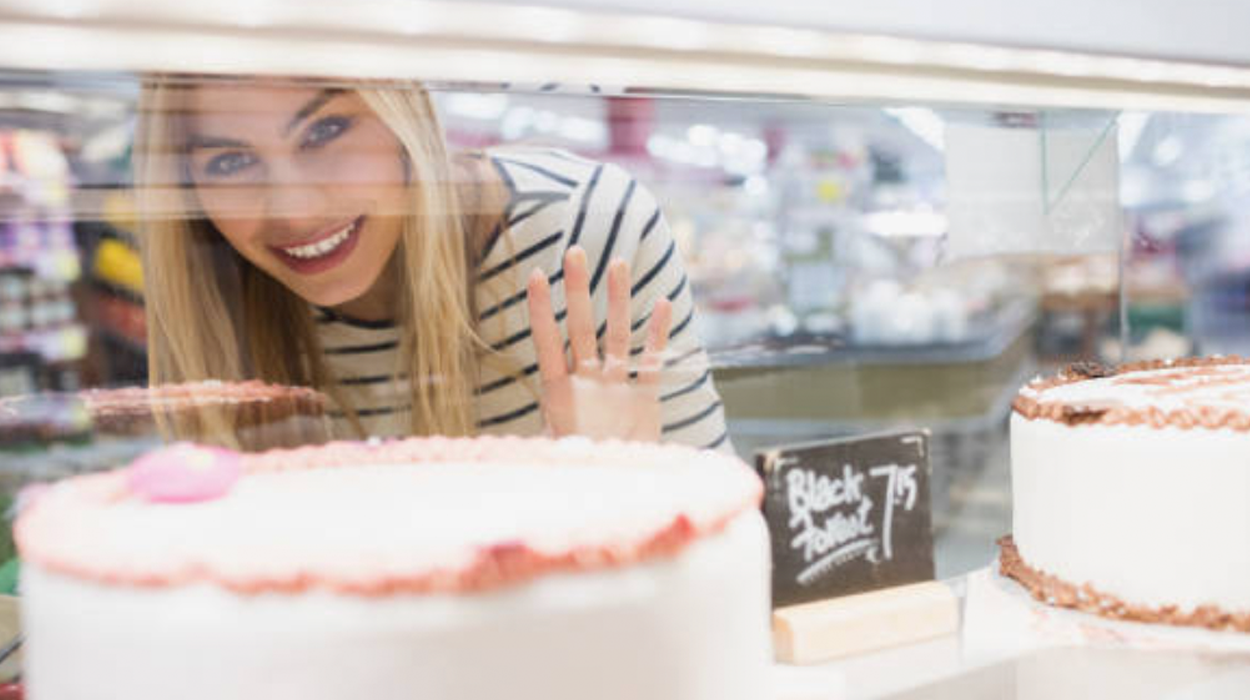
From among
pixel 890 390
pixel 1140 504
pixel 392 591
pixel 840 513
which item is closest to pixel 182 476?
pixel 392 591

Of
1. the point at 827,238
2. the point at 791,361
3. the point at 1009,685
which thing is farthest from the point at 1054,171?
the point at 1009,685

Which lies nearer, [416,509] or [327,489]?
[416,509]

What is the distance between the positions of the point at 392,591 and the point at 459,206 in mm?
694

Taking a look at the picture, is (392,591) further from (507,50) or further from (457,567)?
(507,50)

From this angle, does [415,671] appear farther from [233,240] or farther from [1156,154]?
[1156,154]

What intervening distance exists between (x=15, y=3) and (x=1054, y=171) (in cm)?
189

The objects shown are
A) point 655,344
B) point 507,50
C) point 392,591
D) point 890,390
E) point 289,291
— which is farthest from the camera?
point 890,390

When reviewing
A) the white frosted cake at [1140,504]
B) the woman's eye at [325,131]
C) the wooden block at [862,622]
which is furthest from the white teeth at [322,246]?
the white frosted cake at [1140,504]

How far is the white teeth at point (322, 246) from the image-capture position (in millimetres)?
1365

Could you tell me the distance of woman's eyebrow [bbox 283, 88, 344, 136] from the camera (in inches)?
50.3

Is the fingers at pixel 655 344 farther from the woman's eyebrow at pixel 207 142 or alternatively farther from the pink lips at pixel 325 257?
the woman's eyebrow at pixel 207 142

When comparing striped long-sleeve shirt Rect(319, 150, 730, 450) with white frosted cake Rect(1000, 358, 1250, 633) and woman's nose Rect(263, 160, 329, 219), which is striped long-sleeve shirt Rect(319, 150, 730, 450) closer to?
woman's nose Rect(263, 160, 329, 219)

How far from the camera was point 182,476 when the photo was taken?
1.09 m

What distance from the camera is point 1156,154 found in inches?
97.2
